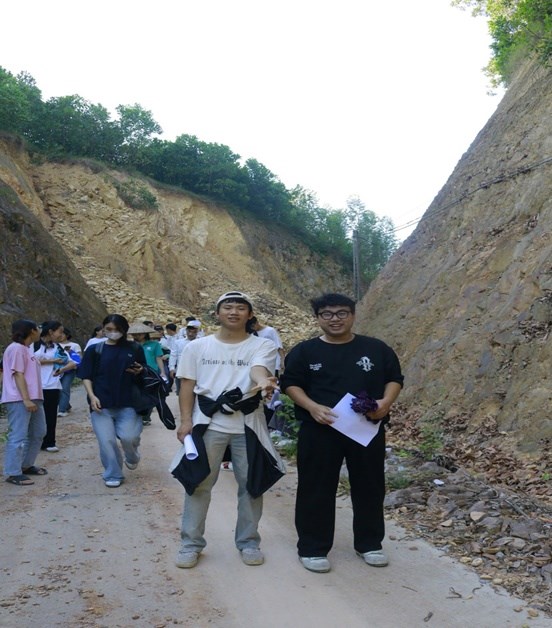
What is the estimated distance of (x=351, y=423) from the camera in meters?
4.52

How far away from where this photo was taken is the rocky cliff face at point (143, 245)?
33344 millimetres

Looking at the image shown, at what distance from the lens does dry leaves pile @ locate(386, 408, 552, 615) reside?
4.43 meters

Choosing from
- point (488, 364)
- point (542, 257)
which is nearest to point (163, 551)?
point (488, 364)

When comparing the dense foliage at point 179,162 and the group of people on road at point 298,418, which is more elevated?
the dense foliage at point 179,162

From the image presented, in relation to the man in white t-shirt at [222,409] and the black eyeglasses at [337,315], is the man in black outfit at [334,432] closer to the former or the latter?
the black eyeglasses at [337,315]

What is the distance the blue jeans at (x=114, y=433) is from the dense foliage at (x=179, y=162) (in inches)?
1262

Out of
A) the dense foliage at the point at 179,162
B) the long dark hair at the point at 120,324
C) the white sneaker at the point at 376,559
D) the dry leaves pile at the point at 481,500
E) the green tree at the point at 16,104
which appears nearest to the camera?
the dry leaves pile at the point at 481,500

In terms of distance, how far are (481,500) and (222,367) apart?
8.90 ft

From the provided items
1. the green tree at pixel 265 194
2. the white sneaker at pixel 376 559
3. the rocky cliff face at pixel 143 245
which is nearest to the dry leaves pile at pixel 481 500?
the white sneaker at pixel 376 559

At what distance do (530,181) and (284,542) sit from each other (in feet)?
32.2

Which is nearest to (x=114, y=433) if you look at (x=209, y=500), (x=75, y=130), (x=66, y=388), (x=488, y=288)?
(x=209, y=500)

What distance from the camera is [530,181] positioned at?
1255cm

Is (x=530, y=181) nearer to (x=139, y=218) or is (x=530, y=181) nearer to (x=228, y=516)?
(x=228, y=516)

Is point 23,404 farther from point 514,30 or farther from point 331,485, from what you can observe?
point 514,30
